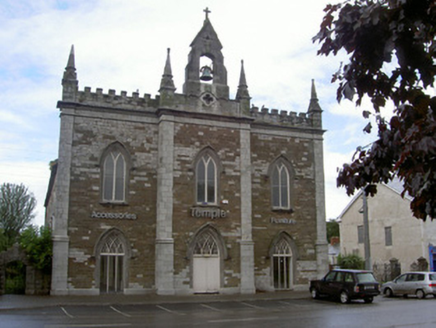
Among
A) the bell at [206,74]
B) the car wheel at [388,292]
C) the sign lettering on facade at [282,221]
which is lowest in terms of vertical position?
the car wheel at [388,292]

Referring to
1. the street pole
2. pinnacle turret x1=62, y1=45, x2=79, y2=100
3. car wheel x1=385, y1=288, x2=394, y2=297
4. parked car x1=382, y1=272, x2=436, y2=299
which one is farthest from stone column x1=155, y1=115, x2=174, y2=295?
parked car x1=382, y1=272, x2=436, y2=299

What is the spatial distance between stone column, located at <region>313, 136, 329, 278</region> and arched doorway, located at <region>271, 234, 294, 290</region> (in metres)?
1.77

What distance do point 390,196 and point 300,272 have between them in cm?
1644

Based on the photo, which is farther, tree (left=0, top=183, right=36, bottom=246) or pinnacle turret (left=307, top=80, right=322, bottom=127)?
tree (left=0, top=183, right=36, bottom=246)

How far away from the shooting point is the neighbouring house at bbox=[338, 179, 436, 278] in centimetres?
3712

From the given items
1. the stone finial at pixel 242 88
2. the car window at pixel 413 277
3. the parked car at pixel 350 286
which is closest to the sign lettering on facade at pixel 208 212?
the parked car at pixel 350 286

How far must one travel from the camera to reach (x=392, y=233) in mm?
40531

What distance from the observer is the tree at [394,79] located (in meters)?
5.04

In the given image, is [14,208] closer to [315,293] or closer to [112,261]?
[112,261]

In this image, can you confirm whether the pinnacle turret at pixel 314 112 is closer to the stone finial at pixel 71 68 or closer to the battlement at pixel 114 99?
the battlement at pixel 114 99

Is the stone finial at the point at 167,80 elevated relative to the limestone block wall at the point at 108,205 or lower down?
elevated

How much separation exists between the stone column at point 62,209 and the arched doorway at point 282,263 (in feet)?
37.0

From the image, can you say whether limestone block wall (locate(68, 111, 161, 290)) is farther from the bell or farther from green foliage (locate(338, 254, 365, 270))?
green foliage (locate(338, 254, 365, 270))

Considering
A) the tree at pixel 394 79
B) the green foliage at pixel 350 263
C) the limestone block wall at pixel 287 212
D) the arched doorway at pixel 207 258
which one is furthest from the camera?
the green foliage at pixel 350 263
